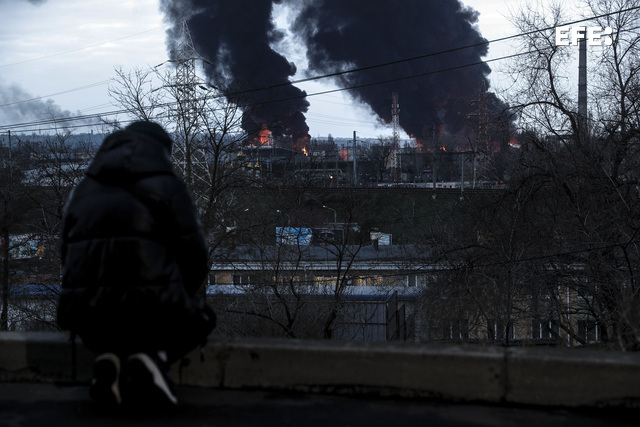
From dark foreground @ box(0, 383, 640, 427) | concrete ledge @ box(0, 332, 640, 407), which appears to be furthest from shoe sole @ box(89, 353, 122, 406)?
concrete ledge @ box(0, 332, 640, 407)

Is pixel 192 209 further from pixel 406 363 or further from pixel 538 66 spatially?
pixel 538 66

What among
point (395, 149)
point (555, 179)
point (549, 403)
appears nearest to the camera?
point (549, 403)

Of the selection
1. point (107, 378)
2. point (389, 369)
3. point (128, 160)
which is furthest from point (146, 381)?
point (389, 369)

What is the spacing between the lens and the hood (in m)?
3.04

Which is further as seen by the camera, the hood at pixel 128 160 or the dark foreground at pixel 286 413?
the dark foreground at pixel 286 413

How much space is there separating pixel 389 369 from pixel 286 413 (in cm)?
65

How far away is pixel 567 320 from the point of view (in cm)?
1883

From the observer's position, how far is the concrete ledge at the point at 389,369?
3.29 metres

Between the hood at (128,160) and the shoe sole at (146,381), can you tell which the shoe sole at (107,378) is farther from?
the hood at (128,160)

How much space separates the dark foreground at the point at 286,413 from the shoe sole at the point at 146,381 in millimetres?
164

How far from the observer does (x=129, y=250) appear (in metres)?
2.97

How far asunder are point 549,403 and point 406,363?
0.80 meters

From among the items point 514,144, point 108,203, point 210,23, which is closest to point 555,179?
point 514,144

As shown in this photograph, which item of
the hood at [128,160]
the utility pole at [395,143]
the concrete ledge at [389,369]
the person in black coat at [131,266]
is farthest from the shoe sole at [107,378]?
the utility pole at [395,143]
